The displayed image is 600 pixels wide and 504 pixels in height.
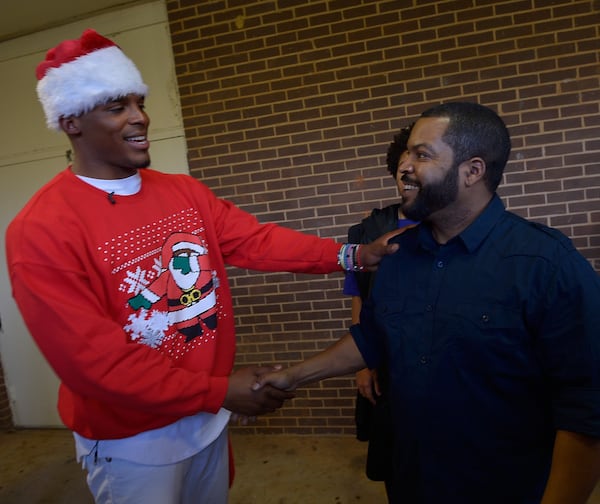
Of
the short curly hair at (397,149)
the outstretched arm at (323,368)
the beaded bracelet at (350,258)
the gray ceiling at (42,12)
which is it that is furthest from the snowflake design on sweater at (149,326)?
the gray ceiling at (42,12)

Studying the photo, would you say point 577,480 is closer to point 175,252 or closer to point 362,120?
point 175,252

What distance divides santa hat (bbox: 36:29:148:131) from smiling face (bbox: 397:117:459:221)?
1.00m

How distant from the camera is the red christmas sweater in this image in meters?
1.36

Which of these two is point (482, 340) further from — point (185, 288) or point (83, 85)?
point (83, 85)

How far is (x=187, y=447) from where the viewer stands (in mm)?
1724

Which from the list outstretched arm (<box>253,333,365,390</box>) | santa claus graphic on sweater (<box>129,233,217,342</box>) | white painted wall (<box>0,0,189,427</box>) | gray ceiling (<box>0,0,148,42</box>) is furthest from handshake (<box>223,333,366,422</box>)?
gray ceiling (<box>0,0,148,42</box>)

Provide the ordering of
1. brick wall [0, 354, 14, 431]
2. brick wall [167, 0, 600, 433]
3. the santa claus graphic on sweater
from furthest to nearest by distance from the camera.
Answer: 1. brick wall [0, 354, 14, 431]
2. brick wall [167, 0, 600, 433]
3. the santa claus graphic on sweater

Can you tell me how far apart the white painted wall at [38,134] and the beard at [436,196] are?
2.70m

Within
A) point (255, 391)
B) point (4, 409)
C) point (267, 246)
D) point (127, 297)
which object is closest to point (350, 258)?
point (267, 246)

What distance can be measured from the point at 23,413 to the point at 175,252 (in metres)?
3.97

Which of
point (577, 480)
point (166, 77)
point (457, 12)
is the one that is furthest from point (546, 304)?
point (166, 77)

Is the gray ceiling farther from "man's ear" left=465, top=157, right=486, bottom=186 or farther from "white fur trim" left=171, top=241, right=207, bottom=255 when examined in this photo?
"man's ear" left=465, top=157, right=486, bottom=186

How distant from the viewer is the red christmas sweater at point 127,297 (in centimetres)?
136

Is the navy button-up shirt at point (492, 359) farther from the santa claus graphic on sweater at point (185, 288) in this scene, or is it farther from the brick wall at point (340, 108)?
the brick wall at point (340, 108)
